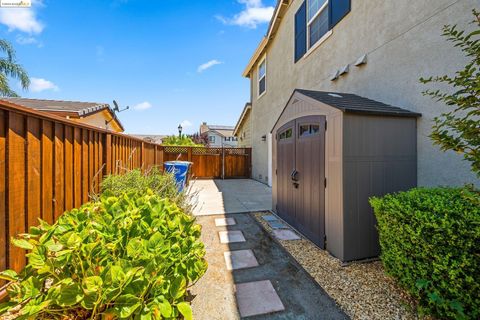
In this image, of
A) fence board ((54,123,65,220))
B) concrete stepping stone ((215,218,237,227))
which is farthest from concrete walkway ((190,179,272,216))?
fence board ((54,123,65,220))

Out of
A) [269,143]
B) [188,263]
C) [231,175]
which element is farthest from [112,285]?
[231,175]

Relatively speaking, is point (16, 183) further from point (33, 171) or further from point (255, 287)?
point (255, 287)

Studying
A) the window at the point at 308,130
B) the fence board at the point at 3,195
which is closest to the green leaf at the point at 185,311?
the fence board at the point at 3,195

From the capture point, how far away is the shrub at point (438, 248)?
171 centimetres

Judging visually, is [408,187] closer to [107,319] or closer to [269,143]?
[107,319]

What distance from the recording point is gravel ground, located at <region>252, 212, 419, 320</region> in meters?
2.11

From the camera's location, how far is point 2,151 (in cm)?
171

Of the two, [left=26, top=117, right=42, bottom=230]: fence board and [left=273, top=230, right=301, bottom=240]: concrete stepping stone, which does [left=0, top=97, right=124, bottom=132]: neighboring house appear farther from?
[left=273, top=230, right=301, bottom=240]: concrete stepping stone

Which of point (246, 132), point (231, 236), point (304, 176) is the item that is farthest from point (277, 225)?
point (246, 132)

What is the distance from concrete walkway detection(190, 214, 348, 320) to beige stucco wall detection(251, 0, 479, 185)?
7.95ft

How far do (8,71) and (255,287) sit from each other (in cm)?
1843

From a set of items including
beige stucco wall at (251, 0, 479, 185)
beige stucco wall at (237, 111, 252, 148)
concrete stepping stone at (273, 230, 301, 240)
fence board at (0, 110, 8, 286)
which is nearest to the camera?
fence board at (0, 110, 8, 286)

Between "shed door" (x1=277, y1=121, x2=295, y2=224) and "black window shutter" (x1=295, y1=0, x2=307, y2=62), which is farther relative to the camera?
"black window shutter" (x1=295, y1=0, x2=307, y2=62)

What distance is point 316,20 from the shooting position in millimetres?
6051
